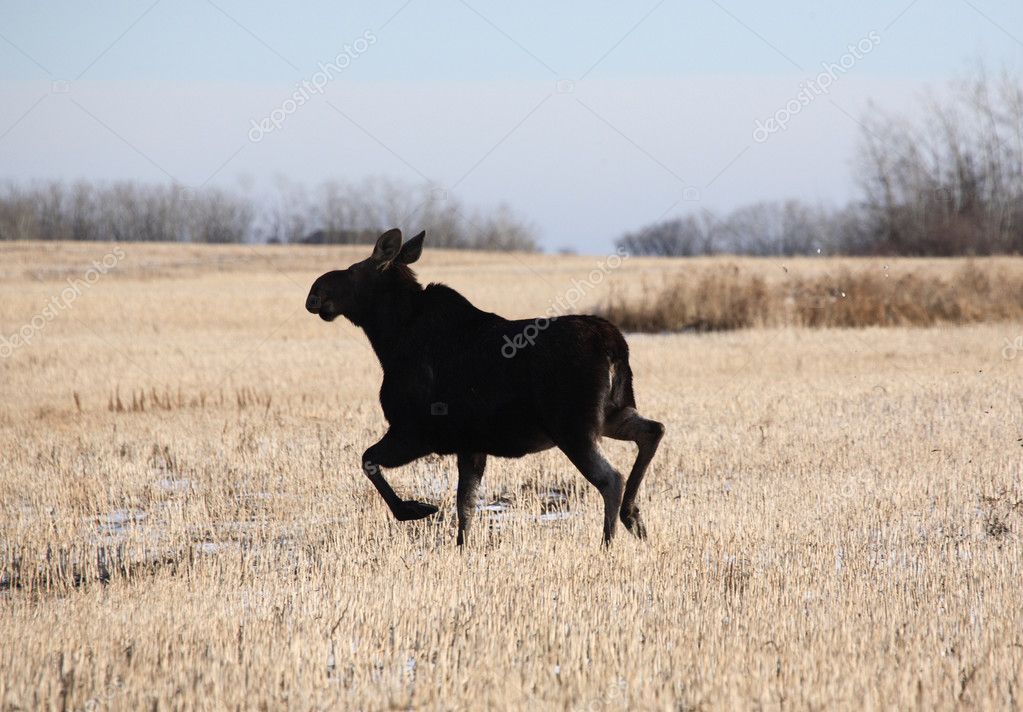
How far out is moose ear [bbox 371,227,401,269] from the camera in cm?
719

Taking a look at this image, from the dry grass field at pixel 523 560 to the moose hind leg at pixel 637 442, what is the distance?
0.21 meters

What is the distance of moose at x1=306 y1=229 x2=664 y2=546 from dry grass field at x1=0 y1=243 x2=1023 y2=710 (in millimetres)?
494

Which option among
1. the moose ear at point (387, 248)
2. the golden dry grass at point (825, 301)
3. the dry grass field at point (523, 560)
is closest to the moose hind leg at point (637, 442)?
the dry grass field at point (523, 560)

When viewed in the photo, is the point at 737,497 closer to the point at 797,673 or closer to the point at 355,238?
the point at 797,673

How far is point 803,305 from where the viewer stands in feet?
83.1

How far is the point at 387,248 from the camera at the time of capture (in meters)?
7.23

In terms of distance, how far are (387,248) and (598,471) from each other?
84.0 inches

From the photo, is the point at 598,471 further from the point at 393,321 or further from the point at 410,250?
the point at 410,250

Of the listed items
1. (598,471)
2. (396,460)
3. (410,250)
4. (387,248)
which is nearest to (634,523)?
(598,471)

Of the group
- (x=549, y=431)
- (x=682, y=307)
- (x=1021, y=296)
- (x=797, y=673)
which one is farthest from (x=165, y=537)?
(x=1021, y=296)

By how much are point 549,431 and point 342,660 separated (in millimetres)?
2246

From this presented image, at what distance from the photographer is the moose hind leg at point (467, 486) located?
7.02m

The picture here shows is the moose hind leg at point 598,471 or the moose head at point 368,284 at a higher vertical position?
the moose head at point 368,284

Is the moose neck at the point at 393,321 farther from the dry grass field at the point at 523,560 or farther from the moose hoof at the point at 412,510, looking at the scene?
the dry grass field at the point at 523,560
